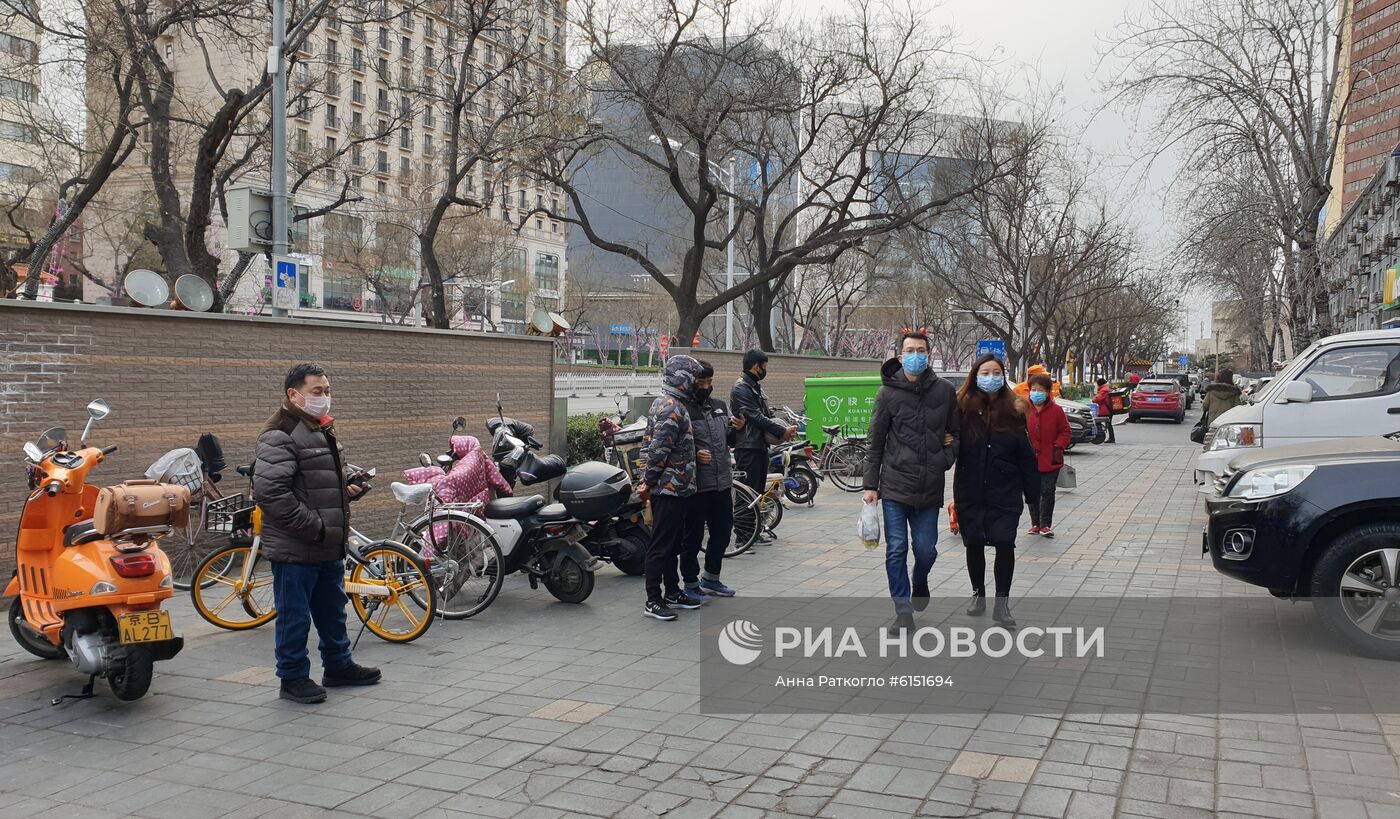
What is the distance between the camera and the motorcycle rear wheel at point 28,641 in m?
6.00

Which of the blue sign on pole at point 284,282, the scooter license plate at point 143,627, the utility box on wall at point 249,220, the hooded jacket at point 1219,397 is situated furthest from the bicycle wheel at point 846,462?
the scooter license plate at point 143,627

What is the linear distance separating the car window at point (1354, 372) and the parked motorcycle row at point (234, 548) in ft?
17.1

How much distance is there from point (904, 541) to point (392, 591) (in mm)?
3141

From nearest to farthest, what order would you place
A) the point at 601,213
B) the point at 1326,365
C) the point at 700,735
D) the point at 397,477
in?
1. the point at 700,735
2. the point at 1326,365
3. the point at 397,477
4. the point at 601,213

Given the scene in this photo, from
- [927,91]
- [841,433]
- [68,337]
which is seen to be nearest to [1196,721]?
[68,337]

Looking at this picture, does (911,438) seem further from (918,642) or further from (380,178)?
(380,178)

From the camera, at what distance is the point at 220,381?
916cm

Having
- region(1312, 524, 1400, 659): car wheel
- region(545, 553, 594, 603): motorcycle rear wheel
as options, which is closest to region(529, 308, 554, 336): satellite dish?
region(545, 553, 594, 603): motorcycle rear wheel

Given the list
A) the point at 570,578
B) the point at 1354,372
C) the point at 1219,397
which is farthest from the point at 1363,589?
the point at 1219,397

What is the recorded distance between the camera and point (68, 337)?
792 cm

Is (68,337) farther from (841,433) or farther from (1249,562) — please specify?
(841,433)

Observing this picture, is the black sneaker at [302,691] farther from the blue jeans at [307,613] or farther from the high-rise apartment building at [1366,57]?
the high-rise apartment building at [1366,57]

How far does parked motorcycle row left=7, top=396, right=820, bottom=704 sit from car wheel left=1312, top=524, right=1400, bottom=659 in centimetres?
467

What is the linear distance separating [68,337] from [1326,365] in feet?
35.2
